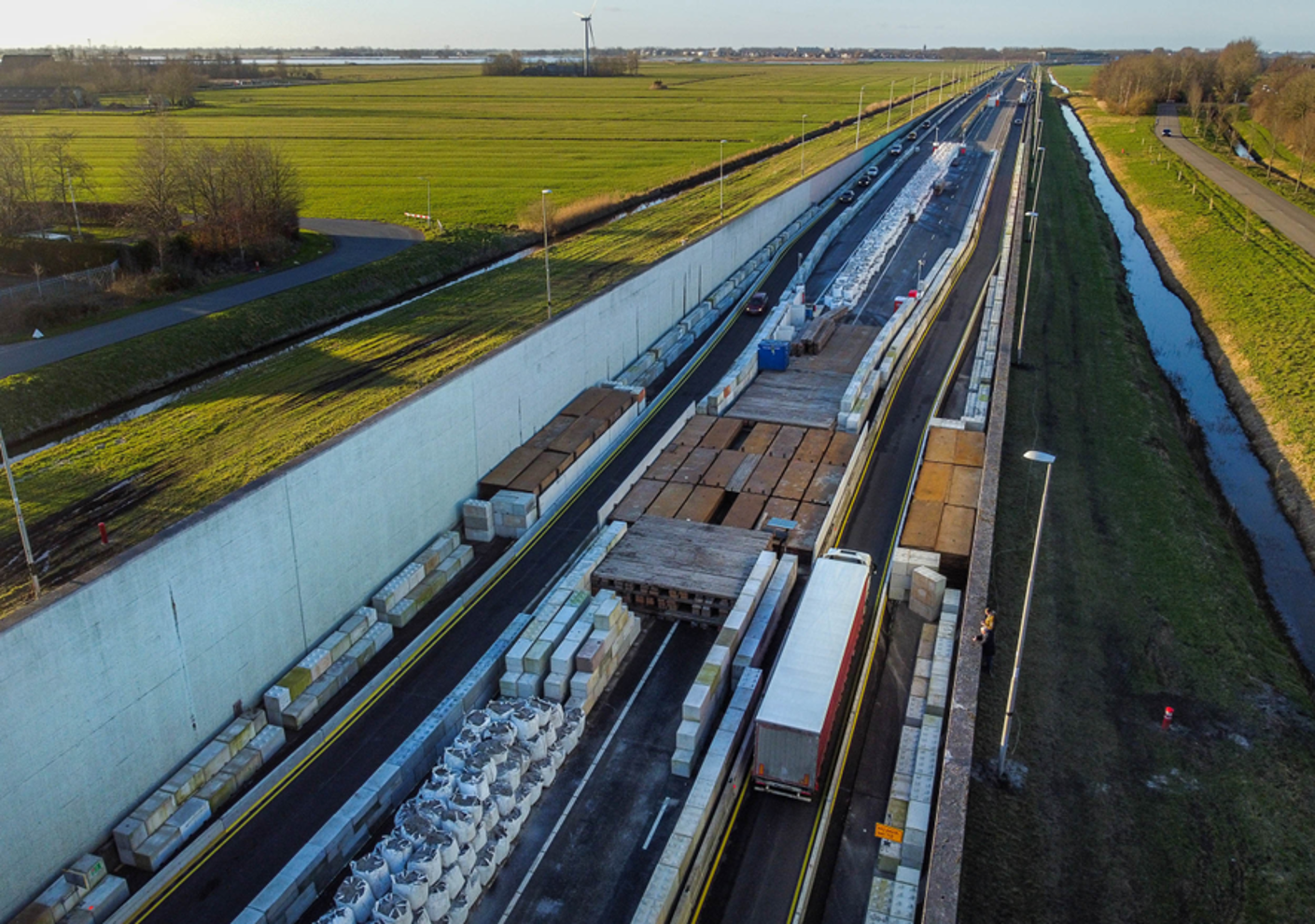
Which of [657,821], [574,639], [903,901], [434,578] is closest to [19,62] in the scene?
[434,578]

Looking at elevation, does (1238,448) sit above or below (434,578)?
below

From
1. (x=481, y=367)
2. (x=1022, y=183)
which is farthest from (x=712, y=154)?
(x=481, y=367)

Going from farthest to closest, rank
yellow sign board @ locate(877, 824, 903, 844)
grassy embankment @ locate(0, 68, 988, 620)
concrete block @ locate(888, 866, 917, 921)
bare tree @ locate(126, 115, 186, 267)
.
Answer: bare tree @ locate(126, 115, 186, 267) < grassy embankment @ locate(0, 68, 988, 620) < yellow sign board @ locate(877, 824, 903, 844) < concrete block @ locate(888, 866, 917, 921)

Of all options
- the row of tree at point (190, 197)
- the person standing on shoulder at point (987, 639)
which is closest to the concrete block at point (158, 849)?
the person standing on shoulder at point (987, 639)

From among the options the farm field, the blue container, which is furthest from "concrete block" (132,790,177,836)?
the farm field

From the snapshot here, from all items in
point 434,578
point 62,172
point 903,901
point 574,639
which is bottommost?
point 903,901

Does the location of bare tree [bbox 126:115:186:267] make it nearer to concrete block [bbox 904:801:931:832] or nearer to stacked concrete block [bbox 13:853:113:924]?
stacked concrete block [bbox 13:853:113:924]

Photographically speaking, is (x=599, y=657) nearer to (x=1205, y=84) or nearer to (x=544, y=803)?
(x=544, y=803)

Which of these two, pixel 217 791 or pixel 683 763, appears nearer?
pixel 217 791
